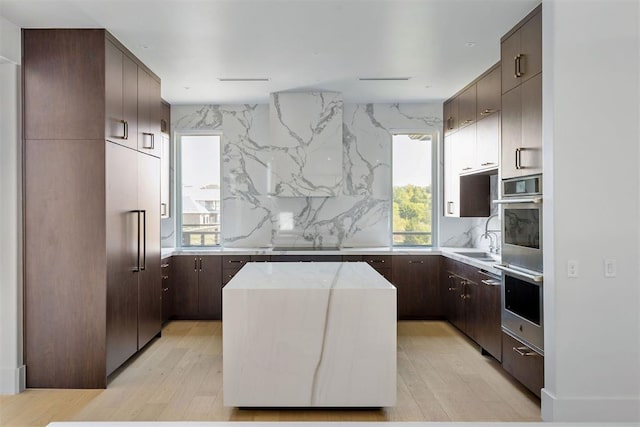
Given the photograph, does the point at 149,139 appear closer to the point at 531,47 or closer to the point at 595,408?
the point at 531,47

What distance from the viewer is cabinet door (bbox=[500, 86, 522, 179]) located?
3.55 metres

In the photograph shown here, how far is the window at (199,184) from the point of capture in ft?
20.9

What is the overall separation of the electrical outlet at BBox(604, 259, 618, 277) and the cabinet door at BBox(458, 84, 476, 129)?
233cm

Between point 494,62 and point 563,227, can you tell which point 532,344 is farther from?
point 494,62

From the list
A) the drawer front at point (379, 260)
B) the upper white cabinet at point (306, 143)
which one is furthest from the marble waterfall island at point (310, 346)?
the upper white cabinet at point (306, 143)

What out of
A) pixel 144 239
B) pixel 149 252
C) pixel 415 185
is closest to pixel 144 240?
pixel 144 239

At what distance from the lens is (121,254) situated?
394 cm

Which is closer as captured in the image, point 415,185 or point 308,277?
point 308,277

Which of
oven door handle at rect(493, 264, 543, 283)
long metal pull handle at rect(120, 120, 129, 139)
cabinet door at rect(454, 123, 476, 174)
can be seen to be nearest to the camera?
oven door handle at rect(493, 264, 543, 283)

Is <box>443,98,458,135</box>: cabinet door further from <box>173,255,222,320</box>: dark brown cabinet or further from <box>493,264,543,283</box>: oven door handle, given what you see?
<box>173,255,222,320</box>: dark brown cabinet

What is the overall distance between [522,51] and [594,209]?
124 centimetres

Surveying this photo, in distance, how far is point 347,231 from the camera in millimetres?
6289

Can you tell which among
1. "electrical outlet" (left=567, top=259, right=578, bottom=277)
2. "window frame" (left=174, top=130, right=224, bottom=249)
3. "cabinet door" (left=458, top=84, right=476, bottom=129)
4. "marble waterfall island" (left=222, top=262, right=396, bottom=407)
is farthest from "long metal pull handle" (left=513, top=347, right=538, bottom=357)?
"window frame" (left=174, top=130, right=224, bottom=249)

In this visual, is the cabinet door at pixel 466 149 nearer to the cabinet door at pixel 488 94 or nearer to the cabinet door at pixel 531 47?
the cabinet door at pixel 488 94
